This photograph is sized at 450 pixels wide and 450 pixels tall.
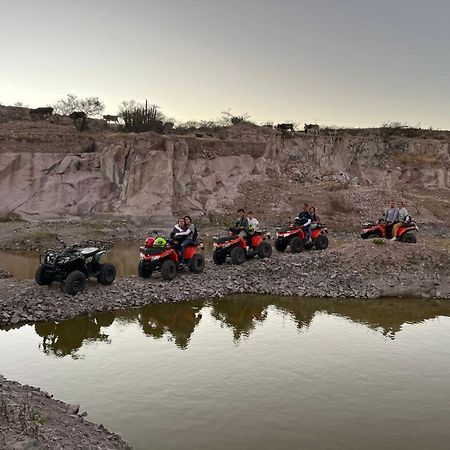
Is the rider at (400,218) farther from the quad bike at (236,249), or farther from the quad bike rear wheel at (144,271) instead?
the quad bike rear wheel at (144,271)

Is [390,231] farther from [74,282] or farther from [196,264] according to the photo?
[74,282]

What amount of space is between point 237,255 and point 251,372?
6957mm

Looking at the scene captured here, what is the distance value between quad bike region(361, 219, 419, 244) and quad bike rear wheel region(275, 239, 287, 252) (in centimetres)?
316

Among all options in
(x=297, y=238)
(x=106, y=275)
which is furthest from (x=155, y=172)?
(x=106, y=275)

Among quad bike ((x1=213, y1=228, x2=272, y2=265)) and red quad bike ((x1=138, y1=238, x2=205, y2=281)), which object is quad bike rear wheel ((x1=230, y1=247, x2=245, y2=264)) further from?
red quad bike ((x1=138, y1=238, x2=205, y2=281))

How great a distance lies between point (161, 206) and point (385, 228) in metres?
12.1

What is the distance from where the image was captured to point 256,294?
1392 cm

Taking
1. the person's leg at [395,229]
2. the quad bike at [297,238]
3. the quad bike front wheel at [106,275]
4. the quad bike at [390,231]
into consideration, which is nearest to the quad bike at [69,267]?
the quad bike front wheel at [106,275]

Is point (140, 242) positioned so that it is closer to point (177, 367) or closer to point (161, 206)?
point (161, 206)

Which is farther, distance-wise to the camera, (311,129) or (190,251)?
(311,129)

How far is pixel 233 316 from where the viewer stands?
12422mm

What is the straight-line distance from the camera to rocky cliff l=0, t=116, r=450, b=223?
1061 inches

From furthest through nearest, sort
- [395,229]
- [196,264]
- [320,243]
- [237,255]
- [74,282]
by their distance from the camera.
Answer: [395,229]
[320,243]
[237,255]
[196,264]
[74,282]

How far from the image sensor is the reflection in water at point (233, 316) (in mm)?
10625
